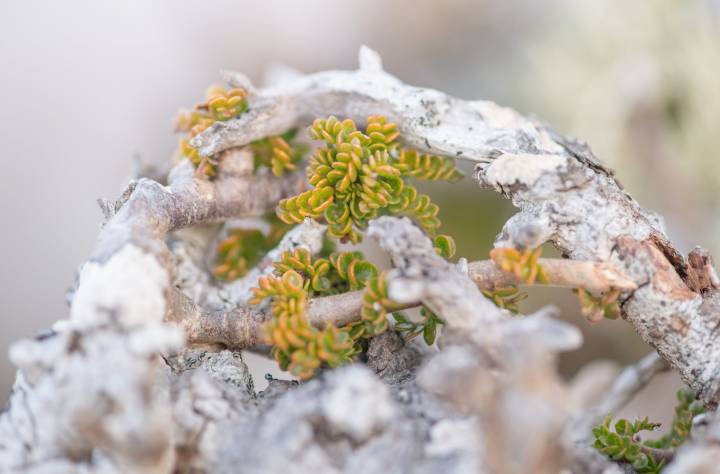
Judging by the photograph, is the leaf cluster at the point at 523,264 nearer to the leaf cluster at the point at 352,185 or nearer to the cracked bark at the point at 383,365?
the cracked bark at the point at 383,365

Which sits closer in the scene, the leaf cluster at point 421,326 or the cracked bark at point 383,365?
the cracked bark at point 383,365

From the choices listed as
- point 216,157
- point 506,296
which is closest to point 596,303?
point 506,296

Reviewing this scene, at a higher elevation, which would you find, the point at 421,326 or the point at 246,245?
the point at 246,245

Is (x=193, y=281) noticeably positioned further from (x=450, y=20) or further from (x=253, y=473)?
(x=450, y=20)

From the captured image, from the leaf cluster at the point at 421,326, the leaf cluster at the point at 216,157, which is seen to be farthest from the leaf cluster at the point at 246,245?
the leaf cluster at the point at 421,326

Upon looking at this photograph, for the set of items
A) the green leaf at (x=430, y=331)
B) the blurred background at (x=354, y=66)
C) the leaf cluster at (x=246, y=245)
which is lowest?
the green leaf at (x=430, y=331)

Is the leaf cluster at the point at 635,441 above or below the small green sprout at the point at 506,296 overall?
below

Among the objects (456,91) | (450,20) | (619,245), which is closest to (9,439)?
(619,245)

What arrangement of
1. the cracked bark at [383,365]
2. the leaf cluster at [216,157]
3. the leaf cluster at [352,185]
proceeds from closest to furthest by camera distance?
the cracked bark at [383,365] < the leaf cluster at [352,185] < the leaf cluster at [216,157]

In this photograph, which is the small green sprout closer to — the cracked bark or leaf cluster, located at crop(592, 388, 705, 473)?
the cracked bark

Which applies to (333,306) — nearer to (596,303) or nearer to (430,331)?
(430,331)
